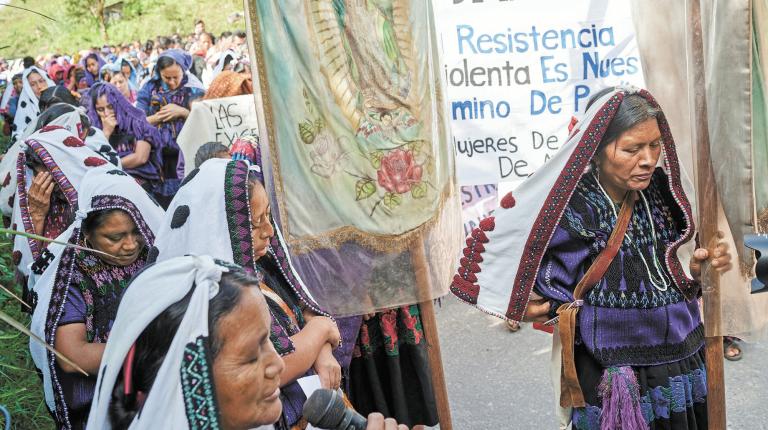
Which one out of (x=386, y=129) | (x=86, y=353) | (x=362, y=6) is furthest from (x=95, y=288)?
(x=362, y=6)

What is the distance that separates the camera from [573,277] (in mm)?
2955

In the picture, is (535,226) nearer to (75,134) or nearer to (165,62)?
(75,134)

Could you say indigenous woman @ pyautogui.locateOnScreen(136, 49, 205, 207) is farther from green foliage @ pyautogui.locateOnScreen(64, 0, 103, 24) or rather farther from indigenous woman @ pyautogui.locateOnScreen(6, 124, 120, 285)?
green foliage @ pyautogui.locateOnScreen(64, 0, 103, 24)

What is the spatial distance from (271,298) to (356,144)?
38.1 inches

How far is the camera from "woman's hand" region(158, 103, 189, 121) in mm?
6504

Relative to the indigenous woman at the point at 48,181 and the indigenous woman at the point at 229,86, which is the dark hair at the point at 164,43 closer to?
the indigenous woman at the point at 229,86

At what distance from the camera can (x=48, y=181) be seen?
3959 millimetres

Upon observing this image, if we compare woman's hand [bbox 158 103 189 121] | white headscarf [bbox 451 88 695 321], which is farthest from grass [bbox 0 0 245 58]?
white headscarf [bbox 451 88 695 321]

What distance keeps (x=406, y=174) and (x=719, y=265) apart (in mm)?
1261

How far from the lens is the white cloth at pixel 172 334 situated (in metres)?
1.43

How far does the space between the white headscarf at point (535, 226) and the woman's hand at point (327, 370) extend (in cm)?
78

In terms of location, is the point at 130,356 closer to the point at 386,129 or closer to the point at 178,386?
the point at 178,386

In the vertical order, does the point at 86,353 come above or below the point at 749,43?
below

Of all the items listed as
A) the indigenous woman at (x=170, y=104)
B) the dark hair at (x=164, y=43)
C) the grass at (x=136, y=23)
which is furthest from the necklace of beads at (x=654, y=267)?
the grass at (x=136, y=23)
